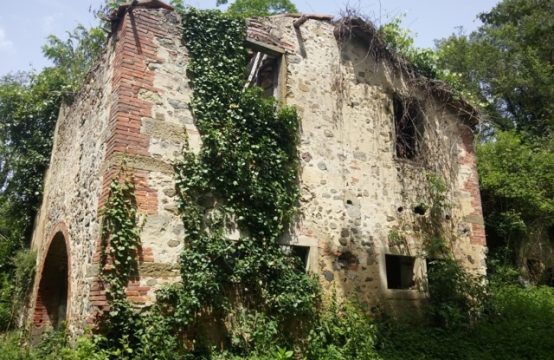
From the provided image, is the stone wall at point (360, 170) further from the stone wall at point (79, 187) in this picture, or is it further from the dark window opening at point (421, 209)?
the stone wall at point (79, 187)

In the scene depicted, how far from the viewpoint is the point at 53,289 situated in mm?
9023

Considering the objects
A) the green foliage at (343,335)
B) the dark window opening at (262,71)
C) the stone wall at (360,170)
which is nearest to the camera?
the green foliage at (343,335)

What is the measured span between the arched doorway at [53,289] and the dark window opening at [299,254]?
4.45 m

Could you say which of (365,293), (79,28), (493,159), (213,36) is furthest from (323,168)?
(79,28)

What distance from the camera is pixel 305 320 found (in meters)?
6.88

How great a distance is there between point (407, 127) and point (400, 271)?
3.16 meters

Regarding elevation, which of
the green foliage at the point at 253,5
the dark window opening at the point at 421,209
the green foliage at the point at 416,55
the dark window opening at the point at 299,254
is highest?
the green foliage at the point at 253,5

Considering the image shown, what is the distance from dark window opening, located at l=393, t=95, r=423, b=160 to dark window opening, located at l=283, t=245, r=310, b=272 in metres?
3.41

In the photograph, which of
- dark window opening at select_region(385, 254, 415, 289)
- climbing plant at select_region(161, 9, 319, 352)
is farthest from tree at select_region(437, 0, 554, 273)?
climbing plant at select_region(161, 9, 319, 352)

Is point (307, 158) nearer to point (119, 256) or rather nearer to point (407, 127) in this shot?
point (407, 127)

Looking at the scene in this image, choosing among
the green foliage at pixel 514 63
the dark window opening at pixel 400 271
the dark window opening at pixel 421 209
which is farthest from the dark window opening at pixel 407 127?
the green foliage at pixel 514 63

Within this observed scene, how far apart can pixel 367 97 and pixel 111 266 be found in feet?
19.3

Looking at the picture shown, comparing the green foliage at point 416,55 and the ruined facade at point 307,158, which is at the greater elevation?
the green foliage at point 416,55

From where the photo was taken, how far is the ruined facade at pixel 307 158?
249 inches
